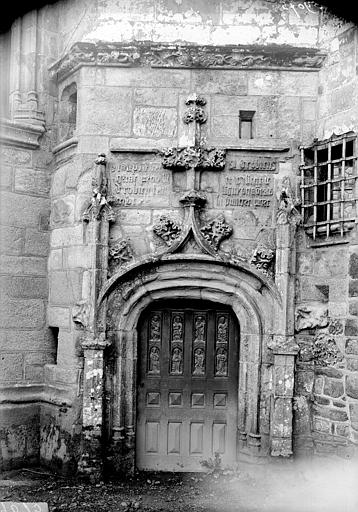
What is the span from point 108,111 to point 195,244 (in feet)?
5.52

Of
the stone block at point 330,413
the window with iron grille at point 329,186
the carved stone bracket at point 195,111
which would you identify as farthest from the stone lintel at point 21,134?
the stone block at point 330,413

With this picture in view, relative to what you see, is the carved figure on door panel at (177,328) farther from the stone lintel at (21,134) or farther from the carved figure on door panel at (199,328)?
the stone lintel at (21,134)

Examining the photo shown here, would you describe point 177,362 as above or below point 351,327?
below

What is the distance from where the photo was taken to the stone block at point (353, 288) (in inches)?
222

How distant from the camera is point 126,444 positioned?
6129mm

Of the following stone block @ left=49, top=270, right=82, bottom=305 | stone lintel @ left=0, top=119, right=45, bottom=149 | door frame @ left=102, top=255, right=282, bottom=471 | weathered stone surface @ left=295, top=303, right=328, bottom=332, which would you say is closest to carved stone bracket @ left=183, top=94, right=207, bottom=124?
door frame @ left=102, top=255, right=282, bottom=471

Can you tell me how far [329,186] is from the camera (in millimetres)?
5914

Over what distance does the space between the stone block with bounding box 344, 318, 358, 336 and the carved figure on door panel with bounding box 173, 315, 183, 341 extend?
5.72 feet

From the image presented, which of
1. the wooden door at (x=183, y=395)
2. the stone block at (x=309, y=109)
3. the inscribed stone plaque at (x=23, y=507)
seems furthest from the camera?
the wooden door at (x=183, y=395)

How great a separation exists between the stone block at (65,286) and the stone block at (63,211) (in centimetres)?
56

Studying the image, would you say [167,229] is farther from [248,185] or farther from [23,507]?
[23,507]

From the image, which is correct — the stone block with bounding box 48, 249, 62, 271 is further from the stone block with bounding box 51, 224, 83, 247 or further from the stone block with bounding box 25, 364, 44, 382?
the stone block with bounding box 25, 364, 44, 382

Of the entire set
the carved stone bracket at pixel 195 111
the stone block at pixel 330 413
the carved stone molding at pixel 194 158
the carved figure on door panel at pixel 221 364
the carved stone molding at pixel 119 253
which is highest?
the carved stone bracket at pixel 195 111

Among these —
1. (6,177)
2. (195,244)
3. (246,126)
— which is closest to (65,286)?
(6,177)
